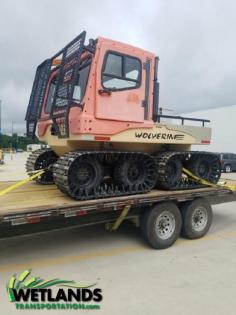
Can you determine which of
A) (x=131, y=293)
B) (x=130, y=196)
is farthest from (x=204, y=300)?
(x=130, y=196)

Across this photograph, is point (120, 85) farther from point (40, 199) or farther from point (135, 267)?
point (135, 267)

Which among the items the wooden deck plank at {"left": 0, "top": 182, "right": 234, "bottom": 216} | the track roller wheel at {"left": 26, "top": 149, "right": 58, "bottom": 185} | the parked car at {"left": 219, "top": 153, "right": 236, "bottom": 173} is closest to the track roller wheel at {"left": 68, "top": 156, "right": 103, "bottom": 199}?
the wooden deck plank at {"left": 0, "top": 182, "right": 234, "bottom": 216}

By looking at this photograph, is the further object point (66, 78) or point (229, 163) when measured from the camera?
point (229, 163)

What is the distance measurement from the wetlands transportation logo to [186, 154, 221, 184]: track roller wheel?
391cm

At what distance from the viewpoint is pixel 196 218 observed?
6.66 metres

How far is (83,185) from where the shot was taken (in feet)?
18.0

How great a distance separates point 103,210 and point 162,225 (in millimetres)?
1413

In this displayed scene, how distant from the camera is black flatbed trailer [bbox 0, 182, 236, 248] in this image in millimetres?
4527

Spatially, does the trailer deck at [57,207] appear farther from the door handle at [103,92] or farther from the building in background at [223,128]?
the building in background at [223,128]

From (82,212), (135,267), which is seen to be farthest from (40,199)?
(135,267)

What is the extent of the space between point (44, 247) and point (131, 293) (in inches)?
93.7

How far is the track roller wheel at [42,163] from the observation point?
7367 millimetres

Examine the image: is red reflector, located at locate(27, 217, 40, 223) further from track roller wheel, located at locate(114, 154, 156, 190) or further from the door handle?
the door handle

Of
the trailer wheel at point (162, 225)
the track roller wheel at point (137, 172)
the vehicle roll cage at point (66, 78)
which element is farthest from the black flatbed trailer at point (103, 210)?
the vehicle roll cage at point (66, 78)
